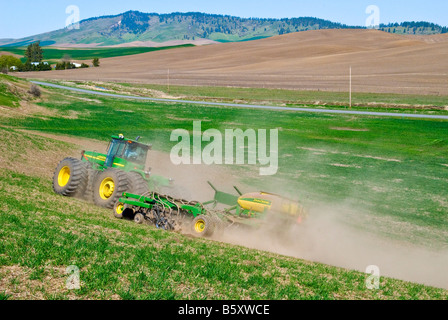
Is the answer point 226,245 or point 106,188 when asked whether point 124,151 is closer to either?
point 106,188

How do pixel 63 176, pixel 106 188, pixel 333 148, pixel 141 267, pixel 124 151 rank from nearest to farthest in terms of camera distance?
pixel 141 267 < pixel 106 188 < pixel 124 151 < pixel 63 176 < pixel 333 148

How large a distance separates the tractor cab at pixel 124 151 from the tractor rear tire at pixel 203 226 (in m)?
4.88

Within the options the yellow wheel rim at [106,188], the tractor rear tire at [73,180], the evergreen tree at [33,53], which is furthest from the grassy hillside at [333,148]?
the evergreen tree at [33,53]

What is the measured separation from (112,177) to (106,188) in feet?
2.71

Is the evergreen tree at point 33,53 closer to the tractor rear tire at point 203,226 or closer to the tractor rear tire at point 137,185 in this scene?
the tractor rear tire at point 137,185

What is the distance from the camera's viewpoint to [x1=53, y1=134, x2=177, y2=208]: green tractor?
16188 millimetres

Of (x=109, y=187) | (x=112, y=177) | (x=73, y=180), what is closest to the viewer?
(x=112, y=177)

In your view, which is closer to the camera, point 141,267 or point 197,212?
point 141,267

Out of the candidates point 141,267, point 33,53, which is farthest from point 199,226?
point 33,53

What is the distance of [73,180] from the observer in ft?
56.9

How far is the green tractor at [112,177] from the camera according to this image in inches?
637

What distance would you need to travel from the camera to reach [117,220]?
14.9 m
